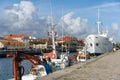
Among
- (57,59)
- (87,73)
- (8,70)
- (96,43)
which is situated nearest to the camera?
(87,73)

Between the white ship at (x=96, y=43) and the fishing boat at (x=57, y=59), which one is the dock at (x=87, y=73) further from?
the white ship at (x=96, y=43)

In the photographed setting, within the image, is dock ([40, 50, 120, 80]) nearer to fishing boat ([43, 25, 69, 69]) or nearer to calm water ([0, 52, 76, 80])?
fishing boat ([43, 25, 69, 69])

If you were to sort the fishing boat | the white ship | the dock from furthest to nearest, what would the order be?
the white ship → the fishing boat → the dock

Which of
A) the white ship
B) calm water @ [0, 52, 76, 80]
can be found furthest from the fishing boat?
the white ship

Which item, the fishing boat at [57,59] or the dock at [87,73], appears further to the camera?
the fishing boat at [57,59]

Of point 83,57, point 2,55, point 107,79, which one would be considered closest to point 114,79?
point 107,79

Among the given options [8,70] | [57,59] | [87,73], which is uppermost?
[87,73]

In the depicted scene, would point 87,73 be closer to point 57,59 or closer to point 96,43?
point 57,59

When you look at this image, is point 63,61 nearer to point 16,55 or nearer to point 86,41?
point 16,55

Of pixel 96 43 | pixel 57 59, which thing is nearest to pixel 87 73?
pixel 57 59

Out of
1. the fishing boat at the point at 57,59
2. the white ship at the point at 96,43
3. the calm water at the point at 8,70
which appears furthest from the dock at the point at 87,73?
the white ship at the point at 96,43

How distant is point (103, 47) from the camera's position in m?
79.8

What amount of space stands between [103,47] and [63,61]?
42779 mm

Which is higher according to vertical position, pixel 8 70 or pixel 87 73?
pixel 87 73
